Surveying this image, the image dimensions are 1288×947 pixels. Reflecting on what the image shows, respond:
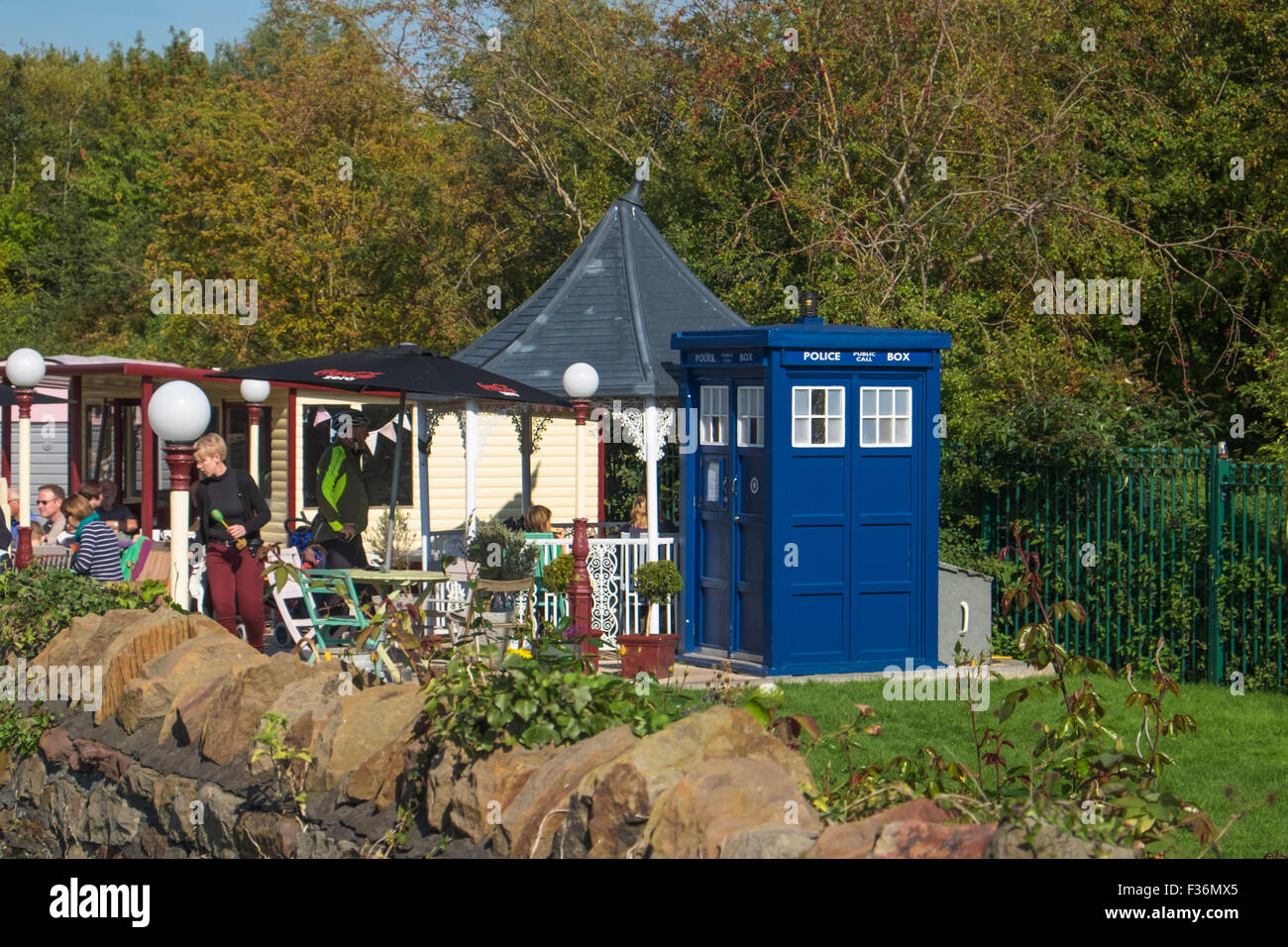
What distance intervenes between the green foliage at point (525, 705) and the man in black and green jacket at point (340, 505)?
17.8 feet

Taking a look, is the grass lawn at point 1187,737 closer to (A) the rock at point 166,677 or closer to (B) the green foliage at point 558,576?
(B) the green foliage at point 558,576

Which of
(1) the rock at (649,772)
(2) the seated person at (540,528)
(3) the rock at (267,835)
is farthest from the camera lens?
(2) the seated person at (540,528)

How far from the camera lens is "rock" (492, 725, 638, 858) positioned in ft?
14.5

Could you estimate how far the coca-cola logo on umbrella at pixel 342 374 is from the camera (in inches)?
404

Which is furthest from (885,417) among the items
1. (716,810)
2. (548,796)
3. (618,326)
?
(716,810)

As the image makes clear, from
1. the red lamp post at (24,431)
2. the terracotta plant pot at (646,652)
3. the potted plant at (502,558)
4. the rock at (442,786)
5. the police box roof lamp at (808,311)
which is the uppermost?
the police box roof lamp at (808,311)

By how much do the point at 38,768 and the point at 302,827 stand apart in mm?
2869

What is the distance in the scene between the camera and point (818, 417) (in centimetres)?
996

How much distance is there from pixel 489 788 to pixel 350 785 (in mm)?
923

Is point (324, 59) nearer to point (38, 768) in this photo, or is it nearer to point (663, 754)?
point (38, 768)

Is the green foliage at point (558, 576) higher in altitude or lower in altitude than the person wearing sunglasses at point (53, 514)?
lower

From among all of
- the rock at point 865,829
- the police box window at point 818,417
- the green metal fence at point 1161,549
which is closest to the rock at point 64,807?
the rock at point 865,829

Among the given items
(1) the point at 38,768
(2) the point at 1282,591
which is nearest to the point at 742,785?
(1) the point at 38,768

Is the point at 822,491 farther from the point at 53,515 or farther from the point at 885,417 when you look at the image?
the point at 53,515
